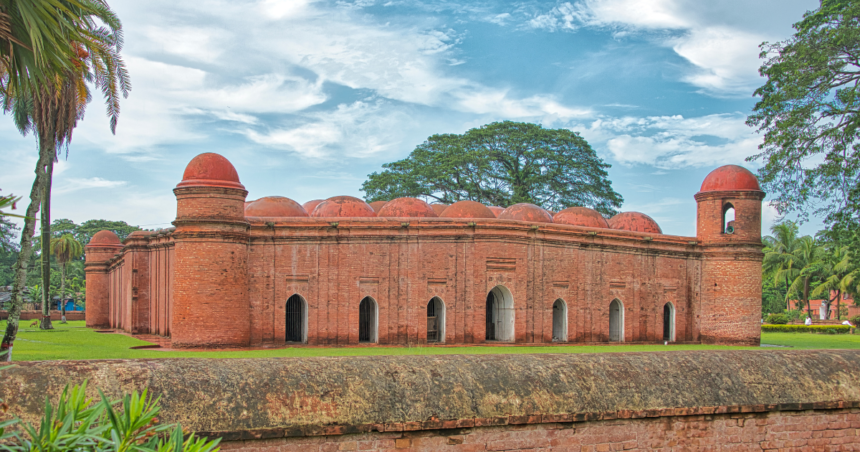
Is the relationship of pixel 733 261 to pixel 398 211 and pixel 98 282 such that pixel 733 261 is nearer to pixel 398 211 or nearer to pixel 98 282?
pixel 398 211

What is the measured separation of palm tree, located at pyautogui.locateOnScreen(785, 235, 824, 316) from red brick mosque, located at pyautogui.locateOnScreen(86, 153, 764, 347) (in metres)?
22.6

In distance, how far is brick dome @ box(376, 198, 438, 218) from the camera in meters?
20.4

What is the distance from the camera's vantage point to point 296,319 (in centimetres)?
1881

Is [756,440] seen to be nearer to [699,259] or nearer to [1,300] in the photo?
[699,259]

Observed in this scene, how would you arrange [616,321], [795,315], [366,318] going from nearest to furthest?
[366,318] < [616,321] < [795,315]

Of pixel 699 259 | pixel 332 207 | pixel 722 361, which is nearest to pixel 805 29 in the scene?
pixel 699 259

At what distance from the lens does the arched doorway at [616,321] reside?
21.6 m

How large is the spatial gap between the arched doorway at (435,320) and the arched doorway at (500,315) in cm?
160

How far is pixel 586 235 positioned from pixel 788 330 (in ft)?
57.6

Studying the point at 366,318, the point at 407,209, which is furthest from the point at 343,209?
the point at 366,318

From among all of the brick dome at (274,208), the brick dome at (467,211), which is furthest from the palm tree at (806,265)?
the brick dome at (274,208)

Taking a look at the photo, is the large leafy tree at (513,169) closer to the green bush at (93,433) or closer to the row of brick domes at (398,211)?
the row of brick domes at (398,211)

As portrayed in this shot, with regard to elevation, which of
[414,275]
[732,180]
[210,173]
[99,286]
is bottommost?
[99,286]

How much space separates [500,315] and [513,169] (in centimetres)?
1777
